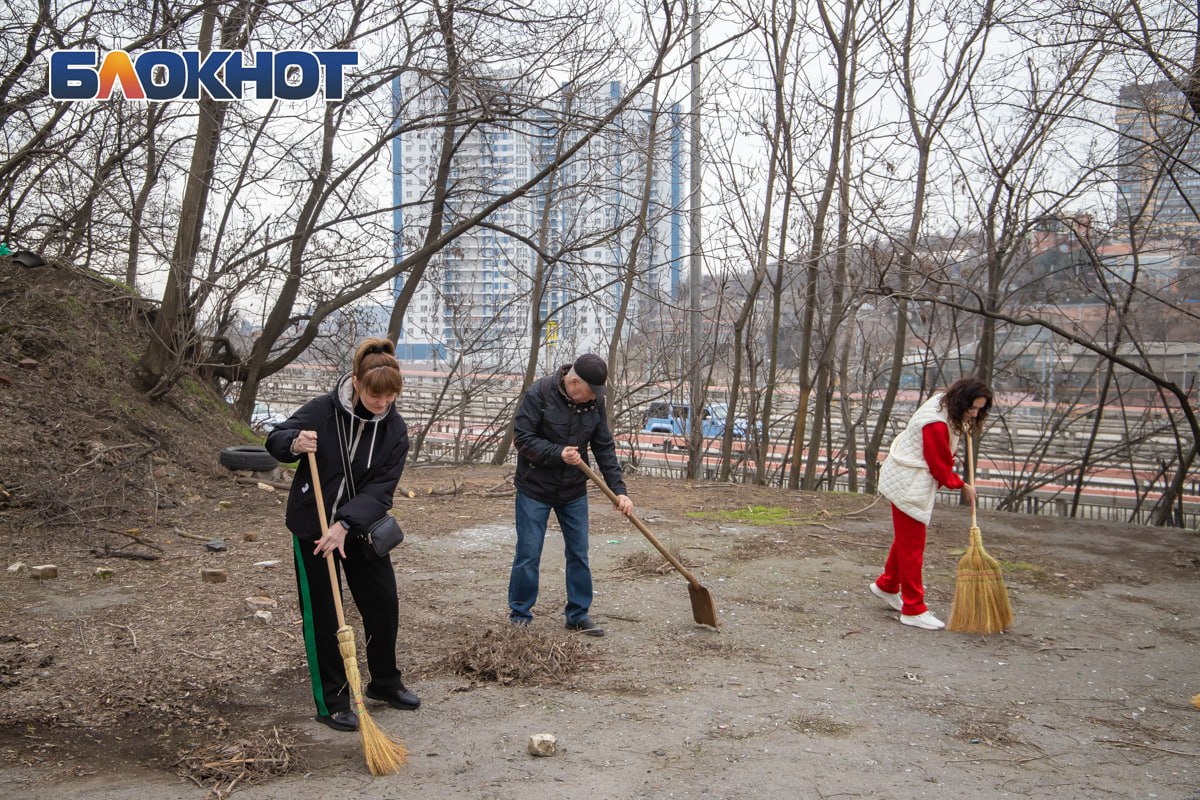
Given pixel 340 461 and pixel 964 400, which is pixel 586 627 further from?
pixel 964 400

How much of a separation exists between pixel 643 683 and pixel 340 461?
1.84 m

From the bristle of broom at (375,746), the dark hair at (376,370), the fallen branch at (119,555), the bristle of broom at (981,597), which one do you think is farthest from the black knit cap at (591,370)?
the fallen branch at (119,555)

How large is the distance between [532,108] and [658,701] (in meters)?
7.14

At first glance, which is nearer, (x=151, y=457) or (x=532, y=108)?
(x=151, y=457)

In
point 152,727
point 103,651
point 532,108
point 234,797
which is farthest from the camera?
point 532,108

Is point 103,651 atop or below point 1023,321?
below

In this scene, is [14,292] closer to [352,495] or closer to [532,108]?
[532,108]

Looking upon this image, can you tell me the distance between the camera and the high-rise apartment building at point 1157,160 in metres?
8.01

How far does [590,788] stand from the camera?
3309 millimetres

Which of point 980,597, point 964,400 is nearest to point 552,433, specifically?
point 964,400

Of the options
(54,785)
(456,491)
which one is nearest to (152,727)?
(54,785)

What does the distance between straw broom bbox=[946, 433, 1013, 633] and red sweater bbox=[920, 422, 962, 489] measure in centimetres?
A: 14

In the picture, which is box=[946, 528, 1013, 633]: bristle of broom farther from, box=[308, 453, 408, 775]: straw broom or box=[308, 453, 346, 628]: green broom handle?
box=[308, 453, 346, 628]: green broom handle

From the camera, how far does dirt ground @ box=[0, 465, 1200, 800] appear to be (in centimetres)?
342
